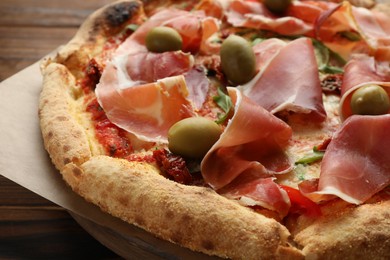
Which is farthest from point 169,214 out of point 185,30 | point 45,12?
point 45,12

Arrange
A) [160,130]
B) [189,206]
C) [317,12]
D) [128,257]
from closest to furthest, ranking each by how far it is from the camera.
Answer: [189,206] → [128,257] → [160,130] → [317,12]

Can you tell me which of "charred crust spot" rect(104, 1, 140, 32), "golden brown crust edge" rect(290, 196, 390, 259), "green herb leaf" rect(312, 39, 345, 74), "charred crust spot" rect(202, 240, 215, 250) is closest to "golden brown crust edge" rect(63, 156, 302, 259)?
"charred crust spot" rect(202, 240, 215, 250)

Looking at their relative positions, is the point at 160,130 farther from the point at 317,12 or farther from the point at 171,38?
the point at 317,12

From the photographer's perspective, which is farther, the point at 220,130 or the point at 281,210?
the point at 220,130

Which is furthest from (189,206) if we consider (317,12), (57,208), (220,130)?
(317,12)

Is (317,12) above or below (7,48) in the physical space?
above

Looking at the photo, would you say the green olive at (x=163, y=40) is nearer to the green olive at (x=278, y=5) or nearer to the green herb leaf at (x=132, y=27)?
the green herb leaf at (x=132, y=27)

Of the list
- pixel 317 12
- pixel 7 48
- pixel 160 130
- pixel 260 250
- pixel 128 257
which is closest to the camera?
pixel 260 250
